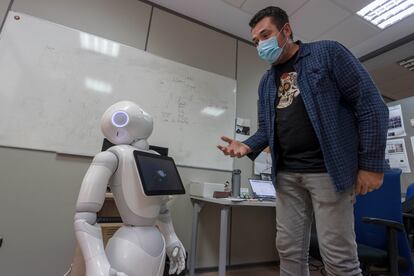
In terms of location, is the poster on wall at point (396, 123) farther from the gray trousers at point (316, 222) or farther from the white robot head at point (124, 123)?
the white robot head at point (124, 123)

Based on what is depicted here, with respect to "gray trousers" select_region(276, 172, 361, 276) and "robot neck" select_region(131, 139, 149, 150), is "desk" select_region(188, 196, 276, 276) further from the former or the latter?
"robot neck" select_region(131, 139, 149, 150)

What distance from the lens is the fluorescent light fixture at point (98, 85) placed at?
1871 mm

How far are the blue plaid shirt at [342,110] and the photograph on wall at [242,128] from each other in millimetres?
1607

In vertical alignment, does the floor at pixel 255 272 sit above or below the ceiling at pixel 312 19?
below

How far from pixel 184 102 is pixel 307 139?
1.57 metres

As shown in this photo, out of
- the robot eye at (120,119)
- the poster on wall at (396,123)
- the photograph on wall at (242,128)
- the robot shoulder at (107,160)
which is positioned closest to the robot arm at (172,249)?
the robot shoulder at (107,160)

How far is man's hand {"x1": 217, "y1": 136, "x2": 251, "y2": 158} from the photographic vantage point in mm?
1008

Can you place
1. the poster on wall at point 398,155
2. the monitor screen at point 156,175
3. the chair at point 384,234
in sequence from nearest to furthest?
the monitor screen at point 156,175 → the chair at point 384,234 → the poster on wall at point 398,155

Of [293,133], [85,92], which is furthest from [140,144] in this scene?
[85,92]

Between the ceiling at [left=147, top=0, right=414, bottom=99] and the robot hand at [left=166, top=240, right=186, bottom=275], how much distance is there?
2.28m

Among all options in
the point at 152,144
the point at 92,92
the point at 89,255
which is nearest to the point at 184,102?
the point at 152,144

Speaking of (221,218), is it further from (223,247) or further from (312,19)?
(312,19)

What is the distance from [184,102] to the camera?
89.8 inches

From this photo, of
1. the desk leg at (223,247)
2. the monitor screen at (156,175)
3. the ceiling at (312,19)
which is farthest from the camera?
the ceiling at (312,19)
